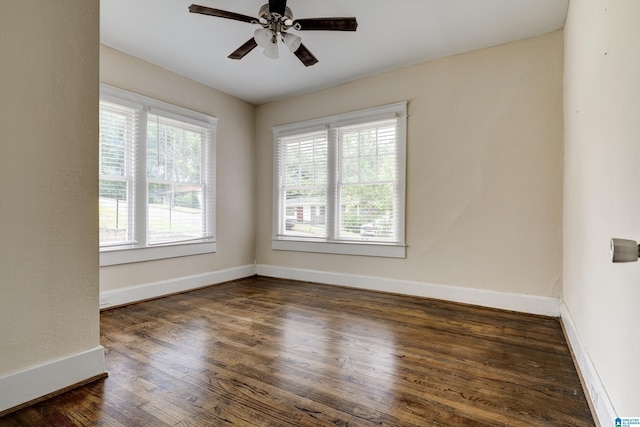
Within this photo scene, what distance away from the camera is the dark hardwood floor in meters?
1.60

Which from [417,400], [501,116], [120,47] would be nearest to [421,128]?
[501,116]

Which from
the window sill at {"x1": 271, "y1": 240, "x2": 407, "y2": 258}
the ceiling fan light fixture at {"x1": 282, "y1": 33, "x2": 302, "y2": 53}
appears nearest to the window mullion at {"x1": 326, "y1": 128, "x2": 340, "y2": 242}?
the window sill at {"x1": 271, "y1": 240, "x2": 407, "y2": 258}

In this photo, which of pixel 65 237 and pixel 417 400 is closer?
pixel 417 400

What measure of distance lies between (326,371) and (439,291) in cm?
217

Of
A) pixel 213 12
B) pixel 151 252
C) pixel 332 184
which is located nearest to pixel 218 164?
pixel 151 252

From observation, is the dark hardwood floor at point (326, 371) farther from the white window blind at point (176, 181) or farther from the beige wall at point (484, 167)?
the white window blind at point (176, 181)

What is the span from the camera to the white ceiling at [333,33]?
2.81 meters

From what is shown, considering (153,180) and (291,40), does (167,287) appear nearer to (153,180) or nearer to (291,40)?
(153,180)

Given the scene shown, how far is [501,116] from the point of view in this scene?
3410 mm

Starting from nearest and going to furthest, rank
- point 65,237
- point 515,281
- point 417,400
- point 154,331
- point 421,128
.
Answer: point 417,400 → point 65,237 → point 154,331 → point 515,281 → point 421,128

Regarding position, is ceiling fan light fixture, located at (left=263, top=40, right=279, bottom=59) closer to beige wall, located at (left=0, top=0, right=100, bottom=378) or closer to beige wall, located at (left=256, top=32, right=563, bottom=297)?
beige wall, located at (left=0, top=0, right=100, bottom=378)

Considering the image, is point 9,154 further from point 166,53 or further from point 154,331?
point 166,53

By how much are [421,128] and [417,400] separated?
9.99 feet

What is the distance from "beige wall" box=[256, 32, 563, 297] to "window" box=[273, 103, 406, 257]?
7.0 inches
